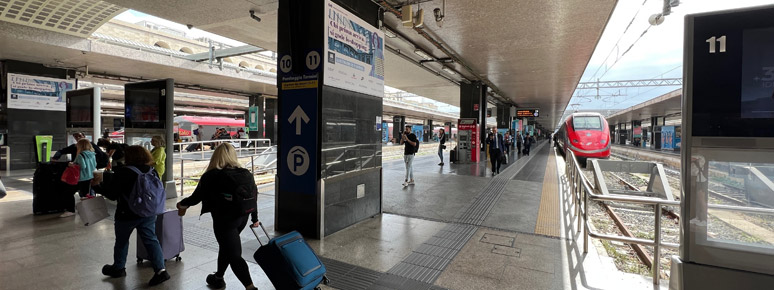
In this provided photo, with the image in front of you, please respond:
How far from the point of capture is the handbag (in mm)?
5383

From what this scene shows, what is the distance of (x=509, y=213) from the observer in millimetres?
6234

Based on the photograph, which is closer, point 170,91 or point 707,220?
point 707,220

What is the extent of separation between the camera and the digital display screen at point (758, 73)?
183 cm

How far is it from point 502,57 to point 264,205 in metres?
8.68

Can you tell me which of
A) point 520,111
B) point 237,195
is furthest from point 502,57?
point 520,111

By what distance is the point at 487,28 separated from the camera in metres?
8.22

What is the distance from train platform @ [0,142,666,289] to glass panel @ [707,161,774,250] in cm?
152

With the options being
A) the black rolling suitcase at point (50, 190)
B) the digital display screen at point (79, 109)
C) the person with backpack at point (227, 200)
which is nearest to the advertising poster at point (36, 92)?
the digital display screen at point (79, 109)

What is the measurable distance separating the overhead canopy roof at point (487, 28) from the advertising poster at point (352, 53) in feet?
5.50

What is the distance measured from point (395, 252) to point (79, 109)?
308 inches

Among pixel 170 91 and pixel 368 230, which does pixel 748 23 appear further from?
pixel 170 91

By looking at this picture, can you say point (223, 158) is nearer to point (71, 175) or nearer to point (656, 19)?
point (71, 175)

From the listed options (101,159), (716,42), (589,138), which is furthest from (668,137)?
(101,159)

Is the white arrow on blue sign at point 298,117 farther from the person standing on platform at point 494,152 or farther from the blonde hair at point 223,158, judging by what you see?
the person standing on platform at point 494,152
